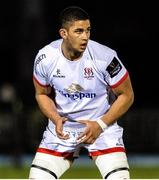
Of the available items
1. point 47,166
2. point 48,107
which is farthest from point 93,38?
point 47,166

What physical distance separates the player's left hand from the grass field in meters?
6.10

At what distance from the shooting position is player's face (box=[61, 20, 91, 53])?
754cm

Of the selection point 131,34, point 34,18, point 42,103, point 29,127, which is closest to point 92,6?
point 131,34

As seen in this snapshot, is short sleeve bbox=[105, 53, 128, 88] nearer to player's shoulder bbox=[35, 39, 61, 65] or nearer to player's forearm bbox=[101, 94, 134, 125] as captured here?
player's forearm bbox=[101, 94, 134, 125]

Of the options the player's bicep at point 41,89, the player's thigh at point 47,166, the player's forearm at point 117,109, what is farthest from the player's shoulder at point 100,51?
the player's thigh at point 47,166

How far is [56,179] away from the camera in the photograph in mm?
7781

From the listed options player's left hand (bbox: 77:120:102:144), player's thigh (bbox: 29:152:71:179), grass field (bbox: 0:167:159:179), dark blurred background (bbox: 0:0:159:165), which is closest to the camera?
player's left hand (bbox: 77:120:102:144)

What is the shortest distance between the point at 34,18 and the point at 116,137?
13767 mm

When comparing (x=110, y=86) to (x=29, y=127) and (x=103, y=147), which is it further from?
(x=29, y=127)

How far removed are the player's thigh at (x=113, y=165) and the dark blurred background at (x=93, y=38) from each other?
10430 millimetres

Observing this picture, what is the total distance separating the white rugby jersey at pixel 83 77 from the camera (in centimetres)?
769

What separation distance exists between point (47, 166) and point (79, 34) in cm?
122

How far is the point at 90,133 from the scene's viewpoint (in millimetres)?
7508

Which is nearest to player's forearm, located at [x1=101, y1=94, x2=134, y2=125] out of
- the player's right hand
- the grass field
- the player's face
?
the player's right hand
